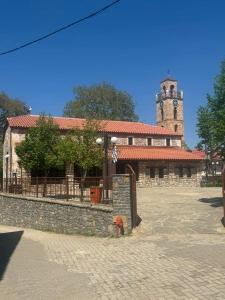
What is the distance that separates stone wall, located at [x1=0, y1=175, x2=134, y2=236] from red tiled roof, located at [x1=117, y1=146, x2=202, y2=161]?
1560cm

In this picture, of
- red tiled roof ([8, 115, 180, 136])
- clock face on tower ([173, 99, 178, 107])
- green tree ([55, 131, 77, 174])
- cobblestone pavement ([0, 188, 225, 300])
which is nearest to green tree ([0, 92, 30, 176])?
red tiled roof ([8, 115, 180, 136])

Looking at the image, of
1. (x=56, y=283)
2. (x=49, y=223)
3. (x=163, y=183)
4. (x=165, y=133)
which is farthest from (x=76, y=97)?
(x=56, y=283)

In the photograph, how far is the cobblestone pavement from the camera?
7539 millimetres

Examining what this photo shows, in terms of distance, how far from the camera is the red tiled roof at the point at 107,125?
1435 inches

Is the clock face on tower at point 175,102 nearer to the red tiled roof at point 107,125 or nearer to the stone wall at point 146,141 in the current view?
the red tiled roof at point 107,125

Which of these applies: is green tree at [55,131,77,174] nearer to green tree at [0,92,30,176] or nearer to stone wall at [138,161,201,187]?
stone wall at [138,161,201,187]

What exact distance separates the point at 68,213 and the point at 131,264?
7454mm

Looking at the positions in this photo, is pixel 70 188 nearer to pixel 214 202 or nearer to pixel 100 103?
pixel 214 202

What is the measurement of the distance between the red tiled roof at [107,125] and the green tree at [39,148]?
605 cm

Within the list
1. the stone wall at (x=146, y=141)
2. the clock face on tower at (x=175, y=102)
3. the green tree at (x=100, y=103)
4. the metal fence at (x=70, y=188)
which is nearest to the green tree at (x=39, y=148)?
the metal fence at (x=70, y=188)

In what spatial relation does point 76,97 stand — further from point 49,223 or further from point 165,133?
point 49,223

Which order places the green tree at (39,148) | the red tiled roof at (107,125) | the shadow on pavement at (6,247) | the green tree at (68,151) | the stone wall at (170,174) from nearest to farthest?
the shadow on pavement at (6,247), the green tree at (68,151), the green tree at (39,148), the red tiled roof at (107,125), the stone wall at (170,174)

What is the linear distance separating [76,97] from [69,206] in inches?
1689

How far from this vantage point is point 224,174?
13617 millimetres
